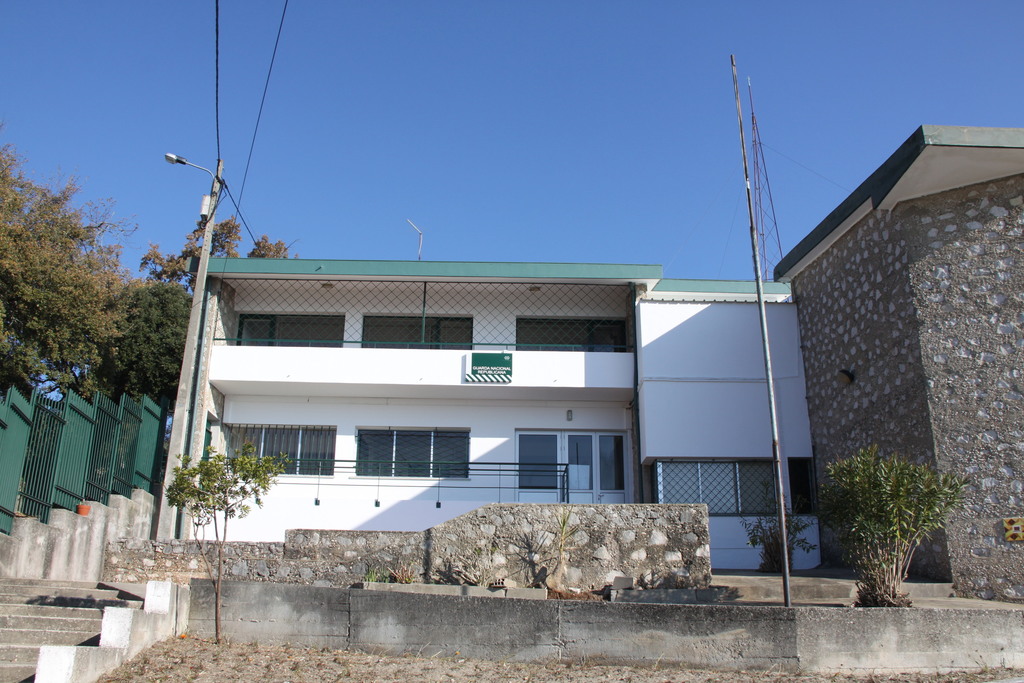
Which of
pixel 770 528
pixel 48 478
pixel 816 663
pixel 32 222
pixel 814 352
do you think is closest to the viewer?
pixel 816 663

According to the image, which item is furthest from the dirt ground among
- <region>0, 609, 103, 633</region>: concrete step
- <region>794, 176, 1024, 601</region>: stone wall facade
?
<region>794, 176, 1024, 601</region>: stone wall facade

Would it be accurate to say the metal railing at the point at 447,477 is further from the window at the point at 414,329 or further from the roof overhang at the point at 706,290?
the roof overhang at the point at 706,290

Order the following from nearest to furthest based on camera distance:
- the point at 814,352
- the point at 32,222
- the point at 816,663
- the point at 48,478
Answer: the point at 816,663, the point at 48,478, the point at 814,352, the point at 32,222

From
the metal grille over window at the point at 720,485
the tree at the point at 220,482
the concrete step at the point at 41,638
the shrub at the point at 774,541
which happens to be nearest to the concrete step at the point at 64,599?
the concrete step at the point at 41,638

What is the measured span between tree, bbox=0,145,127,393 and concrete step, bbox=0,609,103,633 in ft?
20.0

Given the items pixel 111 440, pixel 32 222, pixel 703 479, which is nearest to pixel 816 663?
pixel 703 479

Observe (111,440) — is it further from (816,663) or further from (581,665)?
(816,663)

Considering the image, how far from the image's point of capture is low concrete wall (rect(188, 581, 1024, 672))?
780cm

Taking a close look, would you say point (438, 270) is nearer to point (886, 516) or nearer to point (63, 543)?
point (63, 543)

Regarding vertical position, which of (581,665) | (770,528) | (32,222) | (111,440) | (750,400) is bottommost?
(581,665)

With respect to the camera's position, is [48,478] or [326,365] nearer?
[48,478]

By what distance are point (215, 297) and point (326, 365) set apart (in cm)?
255

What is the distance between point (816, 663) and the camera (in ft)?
25.5

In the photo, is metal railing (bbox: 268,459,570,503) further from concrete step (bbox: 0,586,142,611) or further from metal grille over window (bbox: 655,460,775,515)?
concrete step (bbox: 0,586,142,611)
